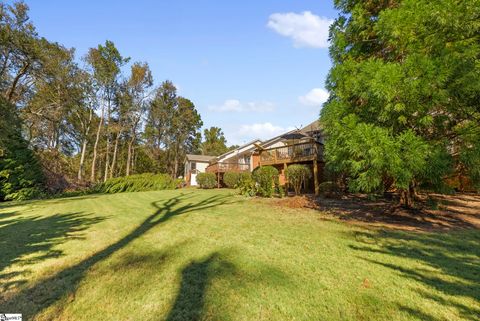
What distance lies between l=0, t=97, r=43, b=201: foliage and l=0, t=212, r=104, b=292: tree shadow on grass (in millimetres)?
8657

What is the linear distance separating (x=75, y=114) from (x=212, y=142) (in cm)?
2759

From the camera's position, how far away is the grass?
259 cm

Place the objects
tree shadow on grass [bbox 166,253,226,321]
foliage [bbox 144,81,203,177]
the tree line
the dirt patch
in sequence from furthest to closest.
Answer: foliage [bbox 144,81,203,177]
the tree line
the dirt patch
tree shadow on grass [bbox 166,253,226,321]

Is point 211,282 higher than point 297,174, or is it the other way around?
point 297,174

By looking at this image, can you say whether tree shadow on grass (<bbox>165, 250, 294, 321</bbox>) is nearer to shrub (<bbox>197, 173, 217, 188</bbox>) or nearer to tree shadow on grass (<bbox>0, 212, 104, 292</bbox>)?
tree shadow on grass (<bbox>0, 212, 104, 292</bbox>)

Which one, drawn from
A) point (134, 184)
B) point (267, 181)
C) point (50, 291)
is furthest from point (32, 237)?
point (134, 184)

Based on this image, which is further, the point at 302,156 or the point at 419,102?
the point at 302,156

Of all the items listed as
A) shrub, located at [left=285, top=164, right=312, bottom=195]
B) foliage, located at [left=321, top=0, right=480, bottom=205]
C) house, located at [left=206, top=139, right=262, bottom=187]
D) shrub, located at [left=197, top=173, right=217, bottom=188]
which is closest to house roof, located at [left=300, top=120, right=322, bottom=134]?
house, located at [left=206, top=139, right=262, bottom=187]

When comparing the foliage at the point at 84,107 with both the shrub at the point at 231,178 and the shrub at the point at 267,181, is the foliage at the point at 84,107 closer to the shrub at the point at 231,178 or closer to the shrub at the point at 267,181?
the shrub at the point at 231,178

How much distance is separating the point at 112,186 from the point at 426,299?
2150cm

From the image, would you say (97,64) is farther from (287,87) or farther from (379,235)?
(379,235)

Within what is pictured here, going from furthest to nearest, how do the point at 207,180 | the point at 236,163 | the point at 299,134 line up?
the point at 236,163, the point at 207,180, the point at 299,134

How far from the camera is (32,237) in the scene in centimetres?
550

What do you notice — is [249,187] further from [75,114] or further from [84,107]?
[75,114]
